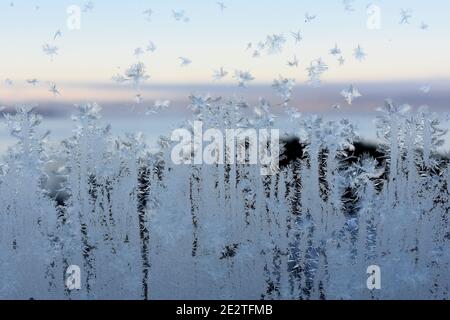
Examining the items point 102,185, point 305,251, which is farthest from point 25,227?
point 305,251

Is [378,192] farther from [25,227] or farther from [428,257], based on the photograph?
[25,227]

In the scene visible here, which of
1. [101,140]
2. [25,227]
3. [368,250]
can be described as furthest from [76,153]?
[368,250]

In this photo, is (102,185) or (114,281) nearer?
(114,281)

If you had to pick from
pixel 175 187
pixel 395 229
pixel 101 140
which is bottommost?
pixel 395 229

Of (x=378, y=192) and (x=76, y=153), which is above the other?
(x=76, y=153)
